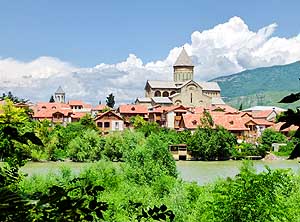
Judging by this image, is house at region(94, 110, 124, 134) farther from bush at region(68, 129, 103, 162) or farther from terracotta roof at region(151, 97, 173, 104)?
terracotta roof at region(151, 97, 173, 104)

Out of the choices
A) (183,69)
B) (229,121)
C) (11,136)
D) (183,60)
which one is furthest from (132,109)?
(11,136)

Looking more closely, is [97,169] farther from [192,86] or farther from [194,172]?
[192,86]

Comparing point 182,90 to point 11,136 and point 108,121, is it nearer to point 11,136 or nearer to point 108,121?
point 108,121

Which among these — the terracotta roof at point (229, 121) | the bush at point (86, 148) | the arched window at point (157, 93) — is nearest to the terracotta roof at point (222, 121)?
the terracotta roof at point (229, 121)

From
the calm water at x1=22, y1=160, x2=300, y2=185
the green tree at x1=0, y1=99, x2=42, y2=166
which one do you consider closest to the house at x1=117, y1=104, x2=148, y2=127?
the calm water at x1=22, y1=160, x2=300, y2=185

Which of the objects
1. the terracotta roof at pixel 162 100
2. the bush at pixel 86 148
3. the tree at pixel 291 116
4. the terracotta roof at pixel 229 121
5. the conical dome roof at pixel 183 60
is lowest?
the bush at pixel 86 148

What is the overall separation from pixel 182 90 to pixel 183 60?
7.96m

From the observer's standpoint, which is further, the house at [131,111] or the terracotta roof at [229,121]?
the house at [131,111]

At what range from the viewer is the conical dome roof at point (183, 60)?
6022 cm

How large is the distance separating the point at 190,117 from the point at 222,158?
7.69m

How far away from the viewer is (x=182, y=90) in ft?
176

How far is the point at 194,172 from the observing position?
26391mm

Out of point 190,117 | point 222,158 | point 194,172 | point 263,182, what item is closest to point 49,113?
point 190,117

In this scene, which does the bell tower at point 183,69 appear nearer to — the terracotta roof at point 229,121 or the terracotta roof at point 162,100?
the terracotta roof at point 162,100
